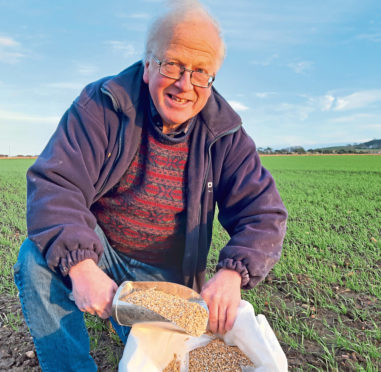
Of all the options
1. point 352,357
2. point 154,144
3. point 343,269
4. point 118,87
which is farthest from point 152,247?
point 343,269

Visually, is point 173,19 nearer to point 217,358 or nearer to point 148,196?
point 148,196

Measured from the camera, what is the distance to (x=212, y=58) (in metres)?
1.75

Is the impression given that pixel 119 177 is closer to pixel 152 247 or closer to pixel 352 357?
pixel 152 247

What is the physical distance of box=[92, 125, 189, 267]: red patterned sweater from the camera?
1917 millimetres

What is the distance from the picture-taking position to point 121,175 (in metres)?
1.90

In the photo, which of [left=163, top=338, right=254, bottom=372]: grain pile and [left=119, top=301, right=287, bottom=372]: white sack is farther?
[left=163, top=338, right=254, bottom=372]: grain pile

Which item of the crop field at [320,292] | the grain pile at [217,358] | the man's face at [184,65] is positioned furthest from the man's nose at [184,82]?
the crop field at [320,292]

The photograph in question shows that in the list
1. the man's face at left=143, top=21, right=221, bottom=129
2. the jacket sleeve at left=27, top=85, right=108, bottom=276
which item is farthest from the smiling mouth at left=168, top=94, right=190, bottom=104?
the jacket sleeve at left=27, top=85, right=108, bottom=276

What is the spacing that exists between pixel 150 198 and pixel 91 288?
0.59 meters

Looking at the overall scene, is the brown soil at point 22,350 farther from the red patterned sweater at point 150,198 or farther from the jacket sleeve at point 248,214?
the jacket sleeve at point 248,214

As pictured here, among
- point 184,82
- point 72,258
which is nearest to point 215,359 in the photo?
point 72,258

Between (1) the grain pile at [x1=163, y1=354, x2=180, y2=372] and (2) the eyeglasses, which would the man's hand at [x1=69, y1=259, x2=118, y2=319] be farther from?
(2) the eyeglasses

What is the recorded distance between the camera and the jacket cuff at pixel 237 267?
63.2 inches

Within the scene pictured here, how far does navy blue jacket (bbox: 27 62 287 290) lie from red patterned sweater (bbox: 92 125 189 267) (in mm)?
68
